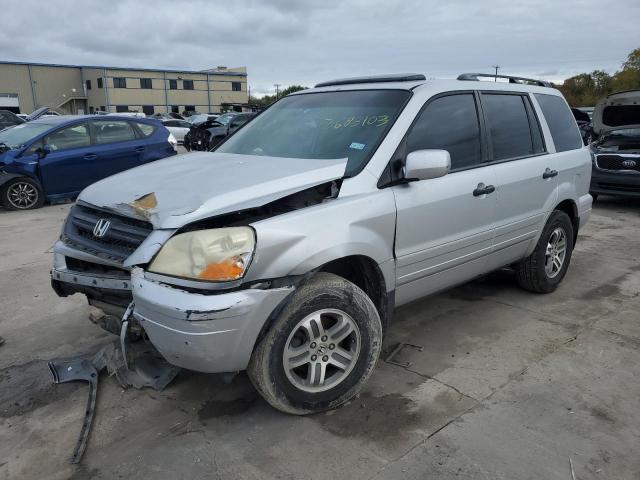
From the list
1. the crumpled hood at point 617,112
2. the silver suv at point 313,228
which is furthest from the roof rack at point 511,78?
the crumpled hood at point 617,112

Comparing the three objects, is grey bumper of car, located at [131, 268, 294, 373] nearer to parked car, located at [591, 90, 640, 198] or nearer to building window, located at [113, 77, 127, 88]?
parked car, located at [591, 90, 640, 198]

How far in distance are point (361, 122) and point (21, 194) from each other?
7687mm

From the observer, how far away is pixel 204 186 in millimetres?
2900

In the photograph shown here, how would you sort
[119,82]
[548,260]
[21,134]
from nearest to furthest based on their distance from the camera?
[548,260], [21,134], [119,82]

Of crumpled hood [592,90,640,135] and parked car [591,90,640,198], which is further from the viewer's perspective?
crumpled hood [592,90,640,135]

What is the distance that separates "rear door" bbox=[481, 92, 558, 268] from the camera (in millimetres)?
4000

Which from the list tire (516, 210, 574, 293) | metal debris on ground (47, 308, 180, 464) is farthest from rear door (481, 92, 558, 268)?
metal debris on ground (47, 308, 180, 464)

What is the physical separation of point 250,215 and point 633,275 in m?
4.51

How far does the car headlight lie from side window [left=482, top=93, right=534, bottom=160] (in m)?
2.29

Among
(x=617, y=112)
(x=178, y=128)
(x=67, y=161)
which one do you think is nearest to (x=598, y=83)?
(x=178, y=128)

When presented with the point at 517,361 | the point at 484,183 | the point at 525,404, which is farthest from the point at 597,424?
the point at 484,183

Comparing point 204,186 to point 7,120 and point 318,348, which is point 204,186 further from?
point 7,120

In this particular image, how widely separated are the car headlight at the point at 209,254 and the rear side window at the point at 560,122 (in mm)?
3331

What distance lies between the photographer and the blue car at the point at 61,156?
8.92m
